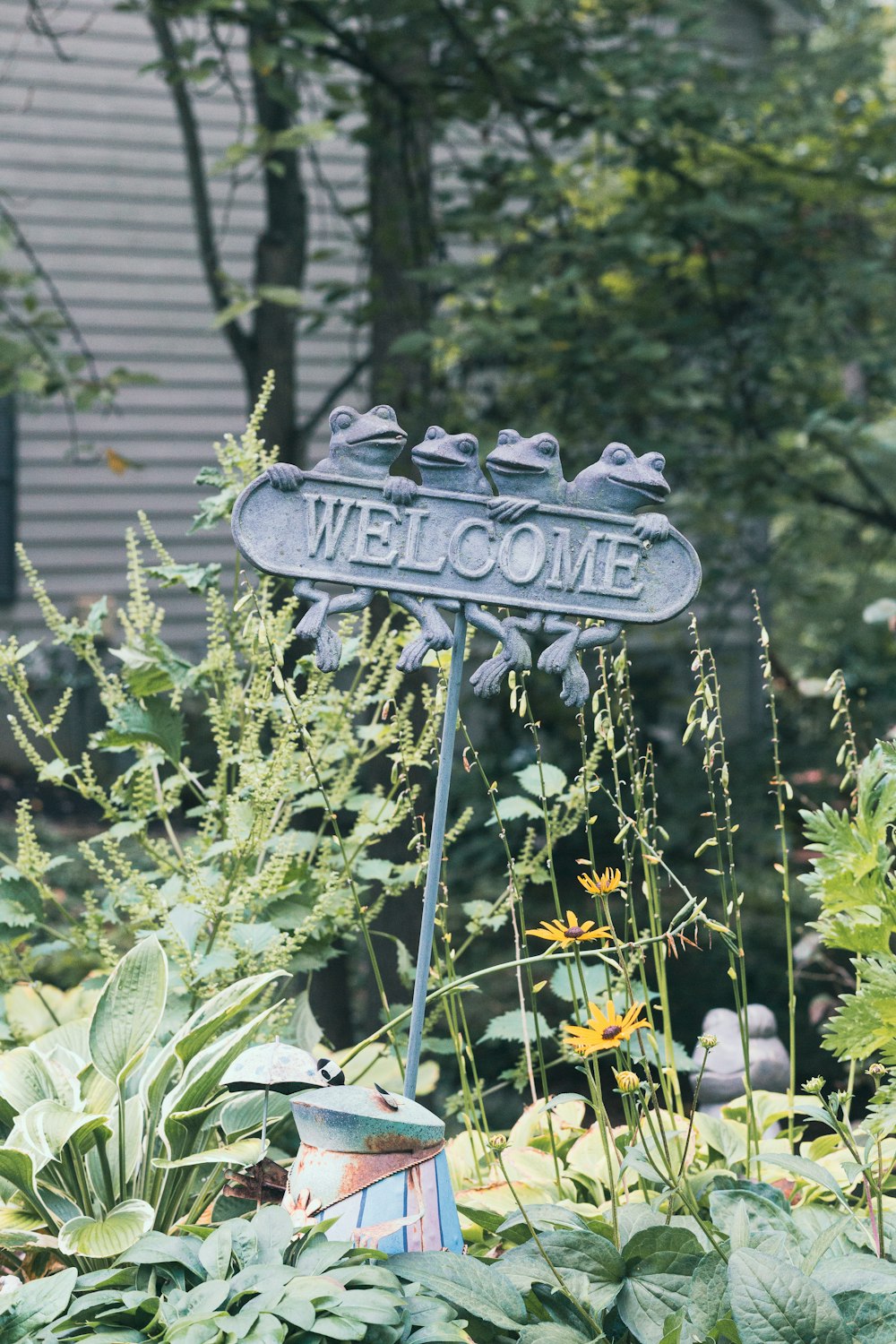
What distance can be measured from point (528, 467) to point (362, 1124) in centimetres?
88

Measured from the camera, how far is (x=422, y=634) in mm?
1721

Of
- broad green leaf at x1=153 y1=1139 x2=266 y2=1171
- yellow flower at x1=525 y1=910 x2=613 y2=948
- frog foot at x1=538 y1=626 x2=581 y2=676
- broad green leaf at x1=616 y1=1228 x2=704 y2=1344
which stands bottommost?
broad green leaf at x1=616 y1=1228 x2=704 y2=1344

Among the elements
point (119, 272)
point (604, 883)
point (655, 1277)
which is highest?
point (119, 272)

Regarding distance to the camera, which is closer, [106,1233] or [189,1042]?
[106,1233]

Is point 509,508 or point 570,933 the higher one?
point 509,508

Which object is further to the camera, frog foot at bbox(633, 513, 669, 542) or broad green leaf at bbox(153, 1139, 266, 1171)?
frog foot at bbox(633, 513, 669, 542)

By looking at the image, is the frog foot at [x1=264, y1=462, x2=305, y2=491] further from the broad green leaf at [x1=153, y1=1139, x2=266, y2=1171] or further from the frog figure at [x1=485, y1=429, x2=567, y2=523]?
the broad green leaf at [x1=153, y1=1139, x2=266, y2=1171]

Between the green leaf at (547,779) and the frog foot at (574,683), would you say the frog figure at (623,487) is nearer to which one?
the frog foot at (574,683)

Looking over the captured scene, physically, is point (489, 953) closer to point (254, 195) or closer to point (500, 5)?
point (500, 5)

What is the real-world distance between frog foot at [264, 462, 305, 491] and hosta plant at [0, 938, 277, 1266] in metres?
0.67

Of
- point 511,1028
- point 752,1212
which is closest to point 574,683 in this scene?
point 511,1028

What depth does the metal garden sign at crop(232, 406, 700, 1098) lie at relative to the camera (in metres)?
1.72

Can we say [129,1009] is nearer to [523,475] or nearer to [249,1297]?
[249,1297]

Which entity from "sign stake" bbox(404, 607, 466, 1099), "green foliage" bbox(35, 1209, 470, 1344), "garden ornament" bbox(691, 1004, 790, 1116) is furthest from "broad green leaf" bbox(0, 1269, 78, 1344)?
"garden ornament" bbox(691, 1004, 790, 1116)
